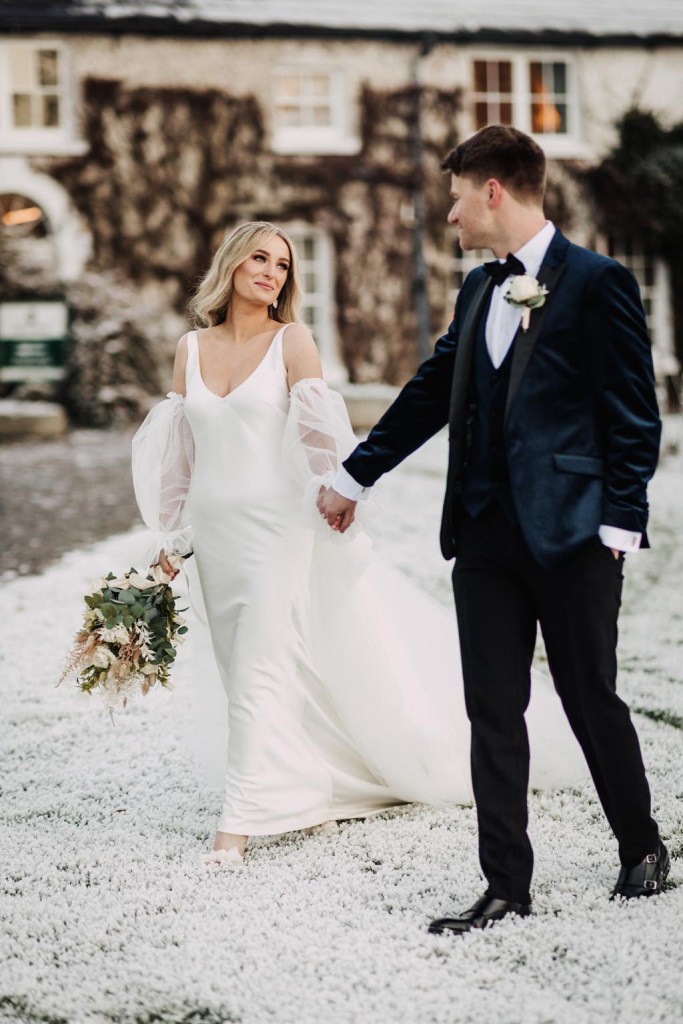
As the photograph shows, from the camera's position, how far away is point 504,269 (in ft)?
10.3

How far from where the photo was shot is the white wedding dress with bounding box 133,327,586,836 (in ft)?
12.5

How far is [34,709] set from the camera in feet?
17.7

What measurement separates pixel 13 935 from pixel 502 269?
2112 millimetres

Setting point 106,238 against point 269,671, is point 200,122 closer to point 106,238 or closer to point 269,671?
point 106,238

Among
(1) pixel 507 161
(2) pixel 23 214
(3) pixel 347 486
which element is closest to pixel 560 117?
(2) pixel 23 214

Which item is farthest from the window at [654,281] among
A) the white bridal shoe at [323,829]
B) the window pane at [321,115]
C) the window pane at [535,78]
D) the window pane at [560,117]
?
the white bridal shoe at [323,829]

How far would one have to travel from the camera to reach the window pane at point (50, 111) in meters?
17.9

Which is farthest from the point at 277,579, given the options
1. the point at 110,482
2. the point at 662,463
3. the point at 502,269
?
the point at 662,463

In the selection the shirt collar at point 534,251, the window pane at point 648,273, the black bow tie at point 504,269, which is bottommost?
the black bow tie at point 504,269

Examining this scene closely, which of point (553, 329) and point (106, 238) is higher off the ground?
point (106, 238)

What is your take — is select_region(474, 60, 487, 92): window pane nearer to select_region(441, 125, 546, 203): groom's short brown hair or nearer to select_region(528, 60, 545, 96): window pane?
select_region(528, 60, 545, 96): window pane

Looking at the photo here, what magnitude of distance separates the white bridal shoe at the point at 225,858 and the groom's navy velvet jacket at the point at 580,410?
140cm

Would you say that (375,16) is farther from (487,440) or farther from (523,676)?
(523,676)

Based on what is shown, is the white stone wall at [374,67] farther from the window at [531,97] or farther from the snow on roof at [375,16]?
the snow on roof at [375,16]
